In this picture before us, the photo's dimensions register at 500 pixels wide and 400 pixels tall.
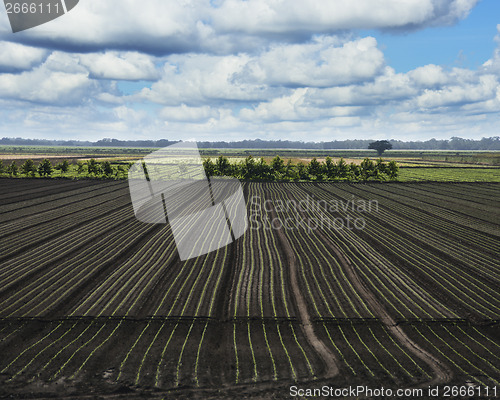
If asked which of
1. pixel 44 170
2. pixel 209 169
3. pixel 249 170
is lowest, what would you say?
pixel 249 170

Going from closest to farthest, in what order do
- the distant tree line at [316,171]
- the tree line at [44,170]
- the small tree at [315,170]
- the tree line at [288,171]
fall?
1. the tree line at [44,170]
2. the tree line at [288,171]
3. the distant tree line at [316,171]
4. the small tree at [315,170]

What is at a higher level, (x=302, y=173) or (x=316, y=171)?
(x=316, y=171)

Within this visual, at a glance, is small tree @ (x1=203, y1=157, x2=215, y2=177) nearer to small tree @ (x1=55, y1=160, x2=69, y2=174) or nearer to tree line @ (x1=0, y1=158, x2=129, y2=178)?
tree line @ (x1=0, y1=158, x2=129, y2=178)

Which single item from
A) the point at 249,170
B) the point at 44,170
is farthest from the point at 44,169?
the point at 249,170

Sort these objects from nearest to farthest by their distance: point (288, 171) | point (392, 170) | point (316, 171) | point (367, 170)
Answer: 1. point (392, 170)
2. point (367, 170)
3. point (316, 171)
4. point (288, 171)

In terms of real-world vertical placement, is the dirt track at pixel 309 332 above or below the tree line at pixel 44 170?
below

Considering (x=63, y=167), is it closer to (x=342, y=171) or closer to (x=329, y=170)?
(x=329, y=170)

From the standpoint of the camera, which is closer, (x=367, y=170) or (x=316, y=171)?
(x=367, y=170)

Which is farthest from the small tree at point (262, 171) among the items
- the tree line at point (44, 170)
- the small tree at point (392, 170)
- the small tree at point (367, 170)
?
the tree line at point (44, 170)

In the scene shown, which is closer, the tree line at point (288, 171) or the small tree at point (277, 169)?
the tree line at point (288, 171)

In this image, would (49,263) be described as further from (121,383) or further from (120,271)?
(121,383)

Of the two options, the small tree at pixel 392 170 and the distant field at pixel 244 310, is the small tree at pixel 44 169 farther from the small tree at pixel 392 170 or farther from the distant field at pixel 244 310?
the small tree at pixel 392 170

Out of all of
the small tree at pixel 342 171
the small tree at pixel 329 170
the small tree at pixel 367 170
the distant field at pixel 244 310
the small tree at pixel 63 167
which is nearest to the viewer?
the distant field at pixel 244 310
